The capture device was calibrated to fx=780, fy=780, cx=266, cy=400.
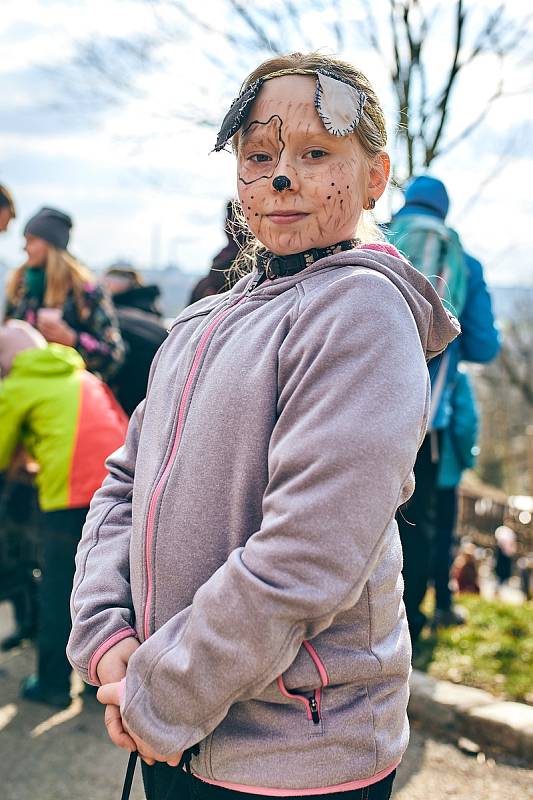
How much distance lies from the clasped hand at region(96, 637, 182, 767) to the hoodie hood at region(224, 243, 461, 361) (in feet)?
2.21

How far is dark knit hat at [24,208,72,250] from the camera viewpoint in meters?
4.37

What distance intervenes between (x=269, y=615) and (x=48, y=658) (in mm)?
2903

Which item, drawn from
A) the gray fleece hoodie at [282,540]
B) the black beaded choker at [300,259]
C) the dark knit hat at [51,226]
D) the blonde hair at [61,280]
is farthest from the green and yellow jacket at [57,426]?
the black beaded choker at [300,259]

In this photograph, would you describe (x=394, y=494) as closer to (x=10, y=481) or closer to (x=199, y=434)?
(x=199, y=434)

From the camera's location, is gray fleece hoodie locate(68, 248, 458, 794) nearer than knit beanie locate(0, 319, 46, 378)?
Yes

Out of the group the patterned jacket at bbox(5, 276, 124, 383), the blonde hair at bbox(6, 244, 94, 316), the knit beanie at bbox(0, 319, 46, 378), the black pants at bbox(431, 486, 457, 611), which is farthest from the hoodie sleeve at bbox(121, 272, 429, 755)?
the black pants at bbox(431, 486, 457, 611)

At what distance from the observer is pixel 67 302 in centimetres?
437

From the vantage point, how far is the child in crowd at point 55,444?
11.6ft

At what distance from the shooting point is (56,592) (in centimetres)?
367

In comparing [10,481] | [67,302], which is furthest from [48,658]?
[67,302]

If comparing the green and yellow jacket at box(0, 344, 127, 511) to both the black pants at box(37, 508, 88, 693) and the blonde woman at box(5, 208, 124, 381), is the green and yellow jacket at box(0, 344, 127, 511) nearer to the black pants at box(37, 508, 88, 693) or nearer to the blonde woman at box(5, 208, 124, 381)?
the black pants at box(37, 508, 88, 693)

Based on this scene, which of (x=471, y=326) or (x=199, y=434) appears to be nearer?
(x=199, y=434)

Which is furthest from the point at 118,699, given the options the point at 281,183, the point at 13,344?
the point at 13,344

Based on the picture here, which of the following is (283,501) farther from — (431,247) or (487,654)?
(487,654)
